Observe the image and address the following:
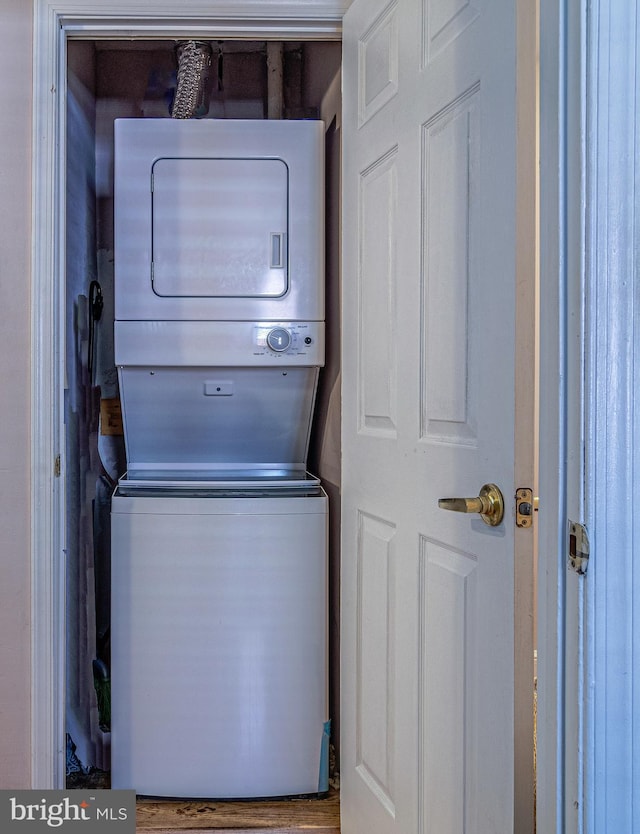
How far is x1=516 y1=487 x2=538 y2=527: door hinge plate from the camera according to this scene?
0.91 meters

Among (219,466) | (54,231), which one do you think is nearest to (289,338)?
(219,466)

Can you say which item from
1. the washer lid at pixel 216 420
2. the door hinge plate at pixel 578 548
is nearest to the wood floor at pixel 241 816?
the washer lid at pixel 216 420

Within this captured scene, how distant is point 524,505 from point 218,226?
1.38m

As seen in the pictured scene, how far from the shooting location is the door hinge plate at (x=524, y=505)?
2.98 ft

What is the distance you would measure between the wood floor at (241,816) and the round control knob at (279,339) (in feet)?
4.35

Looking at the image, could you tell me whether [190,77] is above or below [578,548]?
above

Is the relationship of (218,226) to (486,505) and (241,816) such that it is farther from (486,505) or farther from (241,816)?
(241,816)

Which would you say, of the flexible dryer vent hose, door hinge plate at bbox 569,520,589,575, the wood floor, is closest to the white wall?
the wood floor

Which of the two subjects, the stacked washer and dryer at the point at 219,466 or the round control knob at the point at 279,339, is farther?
the round control knob at the point at 279,339

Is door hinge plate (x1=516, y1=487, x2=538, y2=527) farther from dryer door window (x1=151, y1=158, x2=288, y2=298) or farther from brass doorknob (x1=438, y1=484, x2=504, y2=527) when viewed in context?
dryer door window (x1=151, y1=158, x2=288, y2=298)

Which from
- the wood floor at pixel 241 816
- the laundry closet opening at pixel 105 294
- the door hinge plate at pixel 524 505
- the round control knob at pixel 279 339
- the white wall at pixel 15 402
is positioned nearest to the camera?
the door hinge plate at pixel 524 505

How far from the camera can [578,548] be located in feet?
2.28

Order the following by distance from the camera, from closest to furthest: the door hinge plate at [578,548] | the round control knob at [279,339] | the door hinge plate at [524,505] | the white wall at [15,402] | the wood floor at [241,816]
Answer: the door hinge plate at [578,548], the door hinge plate at [524,505], the white wall at [15,402], the wood floor at [241,816], the round control knob at [279,339]

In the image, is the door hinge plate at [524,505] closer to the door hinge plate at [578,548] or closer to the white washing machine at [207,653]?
the door hinge plate at [578,548]
